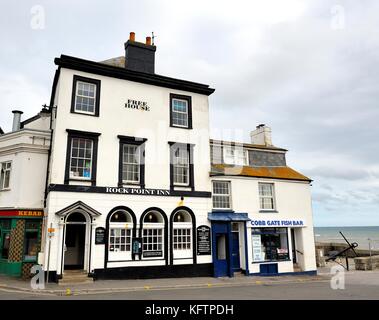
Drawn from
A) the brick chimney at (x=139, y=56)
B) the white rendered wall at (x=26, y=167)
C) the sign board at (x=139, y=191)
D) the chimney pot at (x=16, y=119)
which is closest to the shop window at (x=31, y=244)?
the white rendered wall at (x=26, y=167)

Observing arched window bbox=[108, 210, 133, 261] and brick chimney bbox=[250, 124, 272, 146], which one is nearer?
arched window bbox=[108, 210, 133, 261]

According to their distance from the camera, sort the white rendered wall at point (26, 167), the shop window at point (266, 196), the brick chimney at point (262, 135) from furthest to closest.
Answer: the brick chimney at point (262, 135) < the shop window at point (266, 196) < the white rendered wall at point (26, 167)

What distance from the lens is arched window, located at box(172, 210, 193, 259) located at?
1870 cm

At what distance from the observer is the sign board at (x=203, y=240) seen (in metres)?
19.1

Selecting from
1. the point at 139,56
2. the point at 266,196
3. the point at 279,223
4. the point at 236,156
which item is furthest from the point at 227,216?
the point at 139,56

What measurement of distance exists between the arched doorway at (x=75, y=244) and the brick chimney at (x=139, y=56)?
9096 millimetres

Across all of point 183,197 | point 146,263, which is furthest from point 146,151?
point 146,263

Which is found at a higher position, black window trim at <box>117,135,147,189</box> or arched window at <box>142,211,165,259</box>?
black window trim at <box>117,135,147,189</box>

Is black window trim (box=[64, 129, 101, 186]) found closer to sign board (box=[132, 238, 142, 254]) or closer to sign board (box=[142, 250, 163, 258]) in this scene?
sign board (box=[132, 238, 142, 254])

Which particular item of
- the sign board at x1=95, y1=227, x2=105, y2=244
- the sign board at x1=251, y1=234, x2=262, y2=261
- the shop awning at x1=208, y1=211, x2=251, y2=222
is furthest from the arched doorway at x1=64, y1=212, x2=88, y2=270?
the sign board at x1=251, y1=234, x2=262, y2=261

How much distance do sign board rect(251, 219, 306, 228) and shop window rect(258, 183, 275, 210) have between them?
939mm

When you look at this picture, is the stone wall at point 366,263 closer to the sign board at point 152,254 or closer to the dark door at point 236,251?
the dark door at point 236,251

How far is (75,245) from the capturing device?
1839cm
